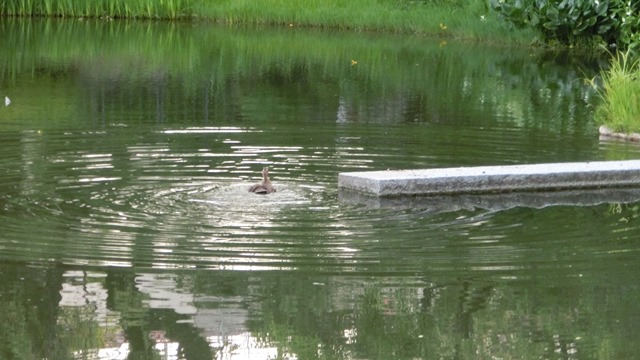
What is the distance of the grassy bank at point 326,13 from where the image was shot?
33188 mm

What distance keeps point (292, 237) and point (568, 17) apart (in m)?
20.5

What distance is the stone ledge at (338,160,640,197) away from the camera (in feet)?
38.6

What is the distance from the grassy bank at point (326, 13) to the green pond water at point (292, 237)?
12232 millimetres

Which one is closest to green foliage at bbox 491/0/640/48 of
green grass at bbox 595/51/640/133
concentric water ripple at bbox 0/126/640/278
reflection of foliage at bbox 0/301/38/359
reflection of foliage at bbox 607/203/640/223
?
green grass at bbox 595/51/640/133

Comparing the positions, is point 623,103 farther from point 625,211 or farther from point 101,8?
point 101,8

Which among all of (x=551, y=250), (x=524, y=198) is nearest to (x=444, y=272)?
(x=551, y=250)

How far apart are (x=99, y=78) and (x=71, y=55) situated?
14.3 ft

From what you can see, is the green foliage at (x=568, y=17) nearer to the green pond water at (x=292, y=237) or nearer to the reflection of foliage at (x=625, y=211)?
the green pond water at (x=292, y=237)

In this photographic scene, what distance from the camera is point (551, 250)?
9.68 m

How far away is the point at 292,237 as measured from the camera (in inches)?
384

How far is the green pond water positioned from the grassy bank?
40.1 ft

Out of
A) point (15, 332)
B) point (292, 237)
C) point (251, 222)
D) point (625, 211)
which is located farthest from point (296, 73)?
point (15, 332)

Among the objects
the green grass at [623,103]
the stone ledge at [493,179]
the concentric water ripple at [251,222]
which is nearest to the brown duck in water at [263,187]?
the concentric water ripple at [251,222]

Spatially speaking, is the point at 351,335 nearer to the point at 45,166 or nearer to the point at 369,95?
the point at 45,166
